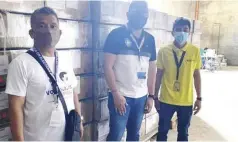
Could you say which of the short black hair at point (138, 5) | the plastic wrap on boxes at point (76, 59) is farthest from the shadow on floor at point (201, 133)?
the short black hair at point (138, 5)

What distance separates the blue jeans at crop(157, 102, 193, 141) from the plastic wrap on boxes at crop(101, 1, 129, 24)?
2.80ft

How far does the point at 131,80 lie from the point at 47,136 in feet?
2.42

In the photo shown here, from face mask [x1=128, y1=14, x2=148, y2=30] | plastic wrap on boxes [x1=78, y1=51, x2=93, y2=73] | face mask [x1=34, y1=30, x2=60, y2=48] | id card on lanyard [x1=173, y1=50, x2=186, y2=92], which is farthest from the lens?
id card on lanyard [x1=173, y1=50, x2=186, y2=92]

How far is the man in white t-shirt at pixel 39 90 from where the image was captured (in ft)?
3.36

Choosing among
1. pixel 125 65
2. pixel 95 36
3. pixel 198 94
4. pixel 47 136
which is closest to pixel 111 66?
pixel 125 65

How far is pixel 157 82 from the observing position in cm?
203

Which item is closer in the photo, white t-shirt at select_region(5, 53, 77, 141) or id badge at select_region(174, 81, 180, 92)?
white t-shirt at select_region(5, 53, 77, 141)

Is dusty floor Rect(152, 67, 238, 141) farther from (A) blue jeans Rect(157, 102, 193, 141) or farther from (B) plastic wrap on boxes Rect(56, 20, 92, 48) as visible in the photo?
(B) plastic wrap on boxes Rect(56, 20, 92, 48)

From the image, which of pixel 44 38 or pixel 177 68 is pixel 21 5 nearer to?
pixel 44 38

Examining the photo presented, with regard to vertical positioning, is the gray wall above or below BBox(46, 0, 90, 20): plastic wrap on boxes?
above

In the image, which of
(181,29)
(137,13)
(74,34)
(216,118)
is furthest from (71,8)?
(216,118)

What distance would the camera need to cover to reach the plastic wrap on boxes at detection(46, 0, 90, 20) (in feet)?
4.98

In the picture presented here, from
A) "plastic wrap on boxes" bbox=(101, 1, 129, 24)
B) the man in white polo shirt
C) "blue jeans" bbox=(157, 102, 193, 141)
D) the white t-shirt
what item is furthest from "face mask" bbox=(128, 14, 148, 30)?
"blue jeans" bbox=(157, 102, 193, 141)

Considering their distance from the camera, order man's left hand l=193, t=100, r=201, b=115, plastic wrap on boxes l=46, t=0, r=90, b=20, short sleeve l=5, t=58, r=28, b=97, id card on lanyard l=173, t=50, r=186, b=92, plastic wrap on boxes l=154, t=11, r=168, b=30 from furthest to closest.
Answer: plastic wrap on boxes l=154, t=11, r=168, b=30, man's left hand l=193, t=100, r=201, b=115, id card on lanyard l=173, t=50, r=186, b=92, plastic wrap on boxes l=46, t=0, r=90, b=20, short sleeve l=5, t=58, r=28, b=97
